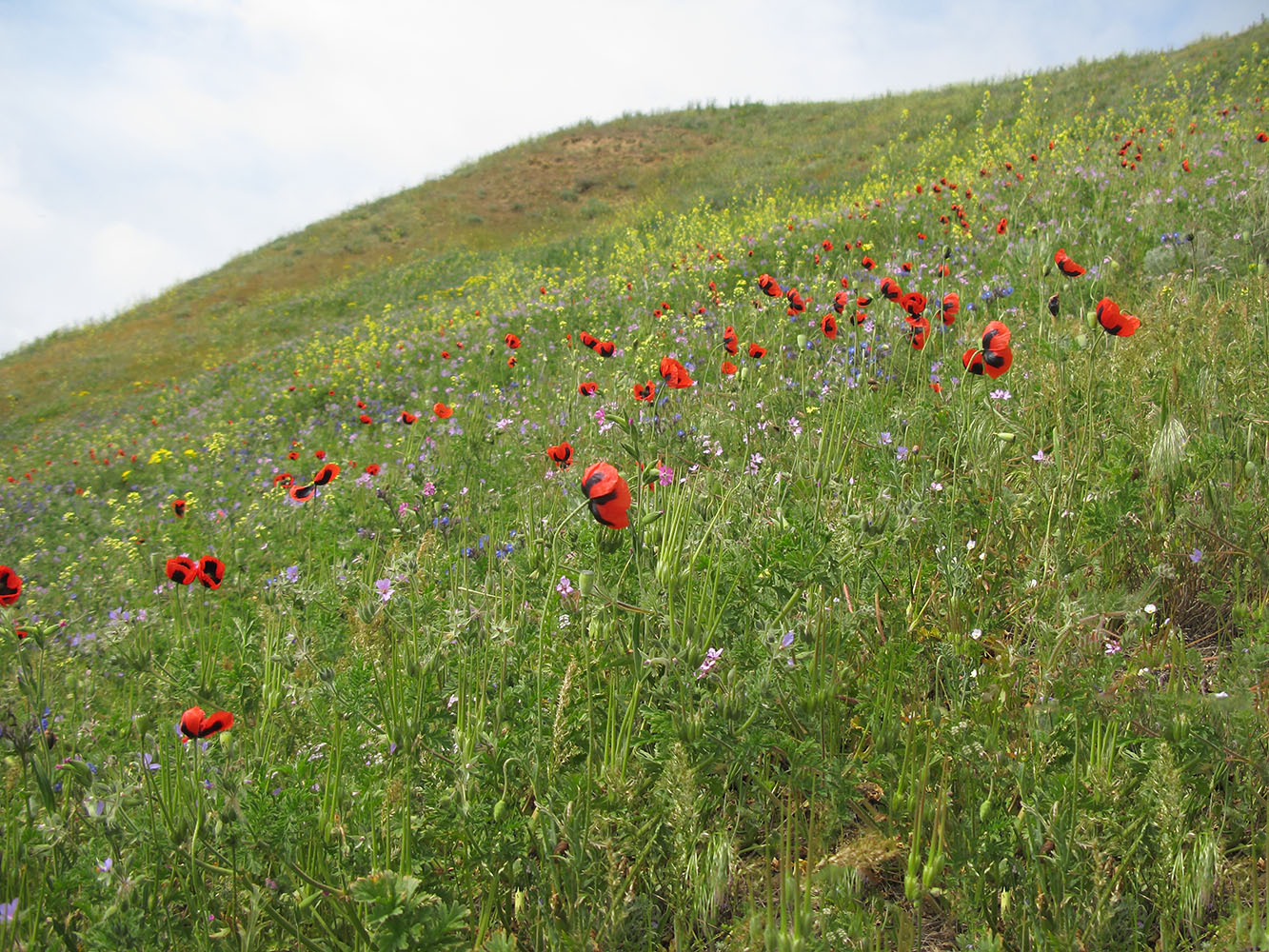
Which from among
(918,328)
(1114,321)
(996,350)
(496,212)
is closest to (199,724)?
(996,350)

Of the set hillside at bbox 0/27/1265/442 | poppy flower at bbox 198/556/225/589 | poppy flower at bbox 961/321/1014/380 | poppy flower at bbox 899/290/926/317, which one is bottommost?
poppy flower at bbox 198/556/225/589

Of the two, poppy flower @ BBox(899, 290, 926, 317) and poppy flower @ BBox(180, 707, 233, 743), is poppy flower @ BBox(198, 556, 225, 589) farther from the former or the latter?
poppy flower @ BBox(899, 290, 926, 317)

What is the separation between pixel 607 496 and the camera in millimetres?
1336

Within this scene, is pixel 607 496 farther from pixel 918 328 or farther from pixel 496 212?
pixel 496 212

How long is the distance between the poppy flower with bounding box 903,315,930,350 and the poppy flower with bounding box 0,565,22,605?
9.85ft

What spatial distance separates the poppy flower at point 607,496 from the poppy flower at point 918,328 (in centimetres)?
191

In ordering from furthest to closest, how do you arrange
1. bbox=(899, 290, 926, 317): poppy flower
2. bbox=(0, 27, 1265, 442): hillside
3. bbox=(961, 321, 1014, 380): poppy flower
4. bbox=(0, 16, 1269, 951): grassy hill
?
bbox=(0, 27, 1265, 442): hillside < bbox=(899, 290, 926, 317): poppy flower < bbox=(961, 321, 1014, 380): poppy flower < bbox=(0, 16, 1269, 951): grassy hill

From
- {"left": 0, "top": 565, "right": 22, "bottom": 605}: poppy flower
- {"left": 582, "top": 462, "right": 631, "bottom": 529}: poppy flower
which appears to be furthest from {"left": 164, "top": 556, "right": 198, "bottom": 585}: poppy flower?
{"left": 582, "top": 462, "right": 631, "bottom": 529}: poppy flower

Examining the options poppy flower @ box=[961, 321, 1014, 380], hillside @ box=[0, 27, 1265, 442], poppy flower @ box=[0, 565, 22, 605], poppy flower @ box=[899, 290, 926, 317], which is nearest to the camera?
poppy flower @ box=[0, 565, 22, 605]

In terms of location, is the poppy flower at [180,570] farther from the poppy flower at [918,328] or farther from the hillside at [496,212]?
the hillside at [496,212]

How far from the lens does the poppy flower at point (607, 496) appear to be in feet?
4.35

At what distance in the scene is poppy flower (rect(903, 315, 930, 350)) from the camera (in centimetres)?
291

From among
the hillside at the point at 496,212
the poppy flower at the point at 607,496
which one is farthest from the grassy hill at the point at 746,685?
the hillside at the point at 496,212

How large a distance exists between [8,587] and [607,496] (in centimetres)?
156
